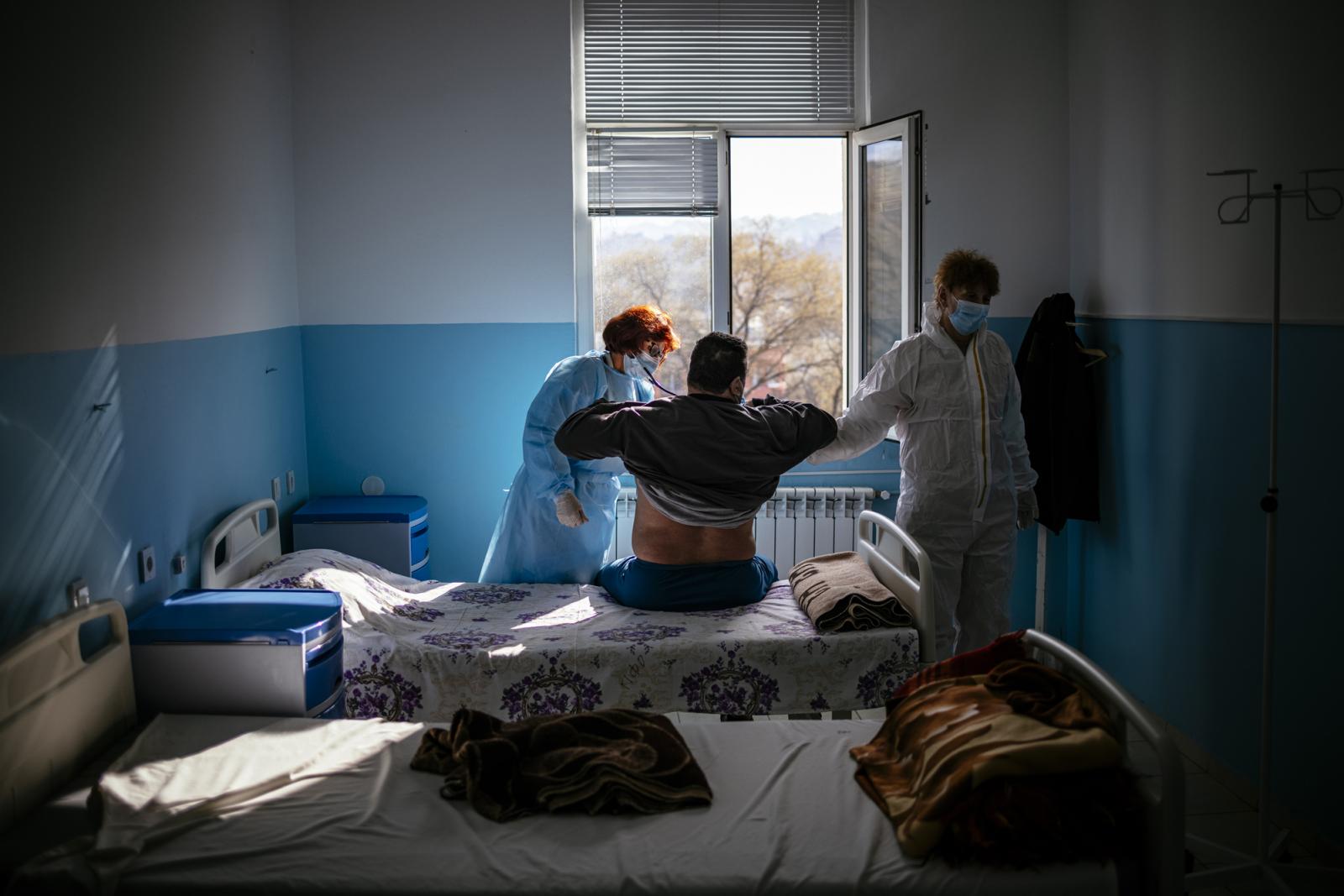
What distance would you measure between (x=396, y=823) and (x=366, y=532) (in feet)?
7.73

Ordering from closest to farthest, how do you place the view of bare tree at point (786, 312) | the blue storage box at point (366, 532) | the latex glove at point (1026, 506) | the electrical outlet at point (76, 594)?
the electrical outlet at point (76, 594) → the latex glove at point (1026, 506) → the blue storage box at point (366, 532) → the view of bare tree at point (786, 312)

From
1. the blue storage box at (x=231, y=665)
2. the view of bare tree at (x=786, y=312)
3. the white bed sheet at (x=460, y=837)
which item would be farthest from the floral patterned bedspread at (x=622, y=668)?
the view of bare tree at (x=786, y=312)

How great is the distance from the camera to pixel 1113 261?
449cm

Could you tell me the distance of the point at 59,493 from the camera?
2.67 m

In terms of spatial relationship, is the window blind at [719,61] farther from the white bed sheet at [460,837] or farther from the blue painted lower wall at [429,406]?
the white bed sheet at [460,837]

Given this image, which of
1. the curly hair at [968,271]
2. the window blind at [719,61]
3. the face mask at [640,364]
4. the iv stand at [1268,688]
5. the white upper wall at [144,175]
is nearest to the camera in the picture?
the white upper wall at [144,175]

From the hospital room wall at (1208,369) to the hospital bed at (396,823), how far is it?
1.14 meters

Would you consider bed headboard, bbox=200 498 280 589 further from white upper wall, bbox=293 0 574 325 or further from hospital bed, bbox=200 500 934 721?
white upper wall, bbox=293 0 574 325

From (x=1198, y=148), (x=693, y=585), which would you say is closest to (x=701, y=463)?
(x=693, y=585)

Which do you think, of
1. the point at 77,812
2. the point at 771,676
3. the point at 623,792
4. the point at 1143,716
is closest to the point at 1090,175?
the point at 771,676

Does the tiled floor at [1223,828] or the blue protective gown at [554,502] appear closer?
the tiled floor at [1223,828]

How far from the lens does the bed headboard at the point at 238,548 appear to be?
3453 millimetres

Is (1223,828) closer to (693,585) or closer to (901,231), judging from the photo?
(693,585)

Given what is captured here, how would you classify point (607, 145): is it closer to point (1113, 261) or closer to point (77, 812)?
point (1113, 261)
